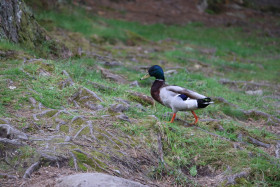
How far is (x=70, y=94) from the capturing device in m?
5.40

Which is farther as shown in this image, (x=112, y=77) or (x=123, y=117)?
(x=112, y=77)

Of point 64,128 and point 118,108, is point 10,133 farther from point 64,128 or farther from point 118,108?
point 118,108

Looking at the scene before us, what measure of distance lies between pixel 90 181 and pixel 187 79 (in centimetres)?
605

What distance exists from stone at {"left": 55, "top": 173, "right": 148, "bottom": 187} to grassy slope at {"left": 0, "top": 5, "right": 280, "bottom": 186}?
3.57ft

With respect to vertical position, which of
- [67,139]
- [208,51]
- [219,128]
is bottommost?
[208,51]

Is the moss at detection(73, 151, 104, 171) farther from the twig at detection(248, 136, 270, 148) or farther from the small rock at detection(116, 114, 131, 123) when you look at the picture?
the twig at detection(248, 136, 270, 148)

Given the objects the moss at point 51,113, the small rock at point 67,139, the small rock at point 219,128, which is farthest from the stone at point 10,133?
the small rock at point 219,128

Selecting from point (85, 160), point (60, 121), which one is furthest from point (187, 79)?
point (85, 160)

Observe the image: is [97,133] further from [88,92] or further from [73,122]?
[88,92]

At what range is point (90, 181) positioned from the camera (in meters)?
3.02

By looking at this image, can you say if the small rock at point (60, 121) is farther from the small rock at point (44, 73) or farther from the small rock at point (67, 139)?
the small rock at point (44, 73)

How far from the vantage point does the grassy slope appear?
4.56 meters

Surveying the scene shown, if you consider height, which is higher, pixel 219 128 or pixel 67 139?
pixel 67 139

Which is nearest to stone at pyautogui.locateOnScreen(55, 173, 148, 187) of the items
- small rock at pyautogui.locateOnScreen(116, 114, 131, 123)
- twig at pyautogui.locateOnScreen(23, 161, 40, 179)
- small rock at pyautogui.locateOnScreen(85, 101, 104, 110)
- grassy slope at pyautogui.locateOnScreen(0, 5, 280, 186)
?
twig at pyautogui.locateOnScreen(23, 161, 40, 179)
